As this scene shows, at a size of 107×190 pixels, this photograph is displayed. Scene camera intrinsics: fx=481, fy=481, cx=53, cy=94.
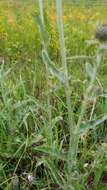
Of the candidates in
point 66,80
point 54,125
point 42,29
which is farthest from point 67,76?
point 54,125

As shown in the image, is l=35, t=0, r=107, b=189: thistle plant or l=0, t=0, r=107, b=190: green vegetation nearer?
l=35, t=0, r=107, b=189: thistle plant

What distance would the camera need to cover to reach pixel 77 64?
312cm

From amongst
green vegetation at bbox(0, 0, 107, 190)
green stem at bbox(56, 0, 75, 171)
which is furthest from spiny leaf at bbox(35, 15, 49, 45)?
green stem at bbox(56, 0, 75, 171)

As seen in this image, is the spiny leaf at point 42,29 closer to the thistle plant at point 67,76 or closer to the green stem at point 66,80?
the thistle plant at point 67,76

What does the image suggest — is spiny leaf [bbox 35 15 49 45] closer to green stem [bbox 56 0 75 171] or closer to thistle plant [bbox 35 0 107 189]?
thistle plant [bbox 35 0 107 189]

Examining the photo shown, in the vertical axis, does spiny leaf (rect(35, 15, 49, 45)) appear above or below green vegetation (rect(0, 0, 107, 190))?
above

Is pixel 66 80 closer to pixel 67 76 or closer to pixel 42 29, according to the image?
pixel 67 76

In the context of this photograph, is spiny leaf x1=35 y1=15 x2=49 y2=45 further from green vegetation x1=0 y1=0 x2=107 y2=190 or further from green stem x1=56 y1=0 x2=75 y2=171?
green stem x1=56 y1=0 x2=75 y2=171

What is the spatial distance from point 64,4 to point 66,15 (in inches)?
39.4

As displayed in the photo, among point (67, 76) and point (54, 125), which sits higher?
point (67, 76)

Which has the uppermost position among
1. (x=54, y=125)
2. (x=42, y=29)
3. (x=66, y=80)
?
(x=42, y=29)

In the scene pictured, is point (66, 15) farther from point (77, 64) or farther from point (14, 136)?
point (14, 136)

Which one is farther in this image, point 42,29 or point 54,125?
point 54,125

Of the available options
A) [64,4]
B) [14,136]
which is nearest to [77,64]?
[14,136]
